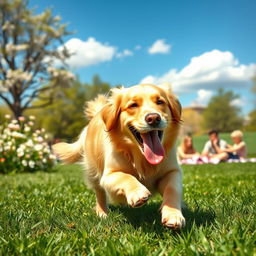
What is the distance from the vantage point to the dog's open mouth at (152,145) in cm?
288

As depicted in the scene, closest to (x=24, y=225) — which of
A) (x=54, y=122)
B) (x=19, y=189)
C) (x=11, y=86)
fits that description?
(x=19, y=189)

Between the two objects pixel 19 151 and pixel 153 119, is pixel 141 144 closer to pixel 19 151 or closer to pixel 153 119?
pixel 153 119

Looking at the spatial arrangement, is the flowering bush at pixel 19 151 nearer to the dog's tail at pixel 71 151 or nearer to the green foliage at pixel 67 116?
the dog's tail at pixel 71 151

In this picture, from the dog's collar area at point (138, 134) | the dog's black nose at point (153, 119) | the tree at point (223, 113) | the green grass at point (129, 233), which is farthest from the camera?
the tree at point (223, 113)

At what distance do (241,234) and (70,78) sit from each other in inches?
1270

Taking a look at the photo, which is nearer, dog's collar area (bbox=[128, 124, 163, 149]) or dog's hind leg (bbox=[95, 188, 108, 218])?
dog's collar area (bbox=[128, 124, 163, 149])

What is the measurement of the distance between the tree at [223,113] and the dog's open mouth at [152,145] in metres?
56.8

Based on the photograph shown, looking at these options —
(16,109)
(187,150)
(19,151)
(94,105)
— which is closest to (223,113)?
(16,109)

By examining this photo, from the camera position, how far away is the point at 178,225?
92.8 inches

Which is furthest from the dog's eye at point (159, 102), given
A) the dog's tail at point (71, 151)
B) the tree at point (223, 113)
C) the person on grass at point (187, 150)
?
the tree at point (223, 113)

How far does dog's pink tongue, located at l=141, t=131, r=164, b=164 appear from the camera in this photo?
2879 millimetres

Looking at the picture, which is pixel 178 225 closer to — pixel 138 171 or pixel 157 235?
pixel 157 235

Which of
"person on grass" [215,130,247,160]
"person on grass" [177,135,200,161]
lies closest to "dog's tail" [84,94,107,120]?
"person on grass" [177,135,200,161]

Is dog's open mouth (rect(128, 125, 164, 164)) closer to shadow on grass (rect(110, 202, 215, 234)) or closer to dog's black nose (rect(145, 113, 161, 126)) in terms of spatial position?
dog's black nose (rect(145, 113, 161, 126))
